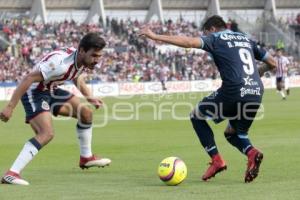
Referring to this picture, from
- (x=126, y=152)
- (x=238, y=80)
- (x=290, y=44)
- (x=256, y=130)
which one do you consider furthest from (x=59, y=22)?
(x=238, y=80)

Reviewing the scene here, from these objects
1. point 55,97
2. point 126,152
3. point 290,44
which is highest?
point 55,97

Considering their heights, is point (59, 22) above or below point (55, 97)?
below

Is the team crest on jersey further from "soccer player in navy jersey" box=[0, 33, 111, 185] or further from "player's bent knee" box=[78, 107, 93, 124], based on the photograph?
"player's bent knee" box=[78, 107, 93, 124]

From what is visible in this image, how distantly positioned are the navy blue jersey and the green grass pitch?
4.03ft

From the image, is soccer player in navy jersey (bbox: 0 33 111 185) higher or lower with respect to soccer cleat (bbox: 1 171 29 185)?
higher

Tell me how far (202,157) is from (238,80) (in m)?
4.11

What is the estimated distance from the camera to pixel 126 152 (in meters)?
16.5

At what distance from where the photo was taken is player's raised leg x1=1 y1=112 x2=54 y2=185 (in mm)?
11172

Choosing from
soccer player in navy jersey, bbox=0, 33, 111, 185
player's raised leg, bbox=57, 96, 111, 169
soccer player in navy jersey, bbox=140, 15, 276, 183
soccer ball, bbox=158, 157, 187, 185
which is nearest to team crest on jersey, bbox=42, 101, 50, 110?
soccer player in navy jersey, bbox=0, 33, 111, 185

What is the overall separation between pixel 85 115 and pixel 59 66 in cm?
170

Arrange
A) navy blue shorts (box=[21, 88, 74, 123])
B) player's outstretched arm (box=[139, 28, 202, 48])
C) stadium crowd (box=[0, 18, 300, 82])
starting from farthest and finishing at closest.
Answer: stadium crowd (box=[0, 18, 300, 82]) → navy blue shorts (box=[21, 88, 74, 123]) → player's outstretched arm (box=[139, 28, 202, 48])

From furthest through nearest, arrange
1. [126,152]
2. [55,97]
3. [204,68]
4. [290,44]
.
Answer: [290,44] → [204,68] → [126,152] → [55,97]

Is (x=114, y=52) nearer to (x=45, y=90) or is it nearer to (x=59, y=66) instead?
(x=45, y=90)

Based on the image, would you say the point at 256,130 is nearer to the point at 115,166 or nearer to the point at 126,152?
the point at 126,152
